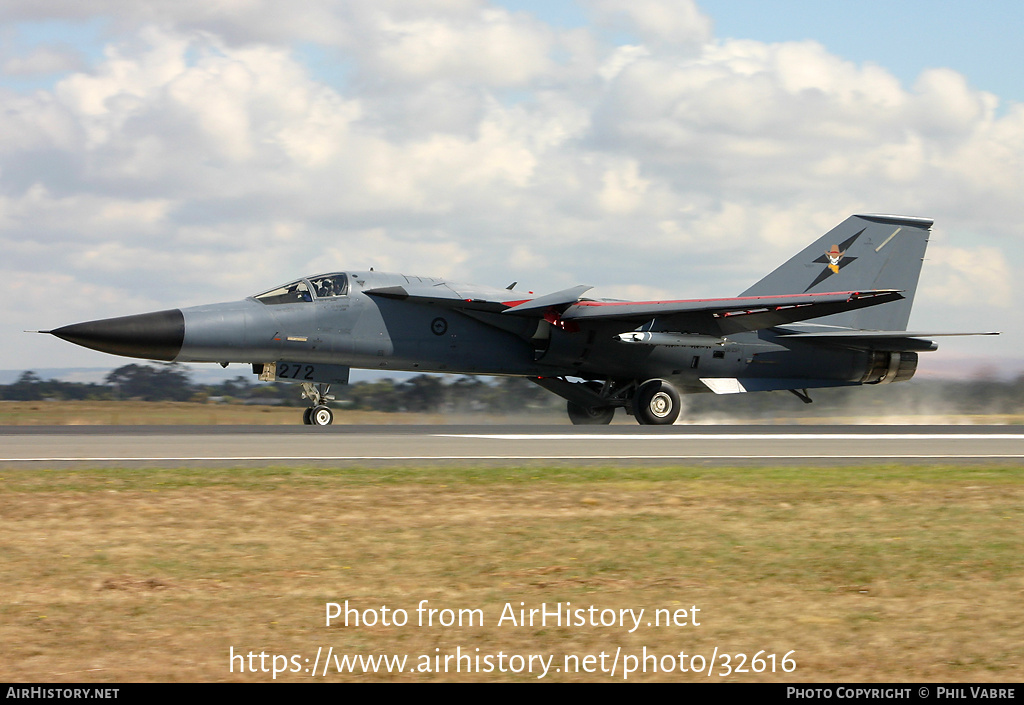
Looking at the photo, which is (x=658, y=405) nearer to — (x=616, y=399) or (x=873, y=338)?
(x=616, y=399)

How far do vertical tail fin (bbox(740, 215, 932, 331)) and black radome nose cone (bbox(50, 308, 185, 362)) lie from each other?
12.6 metres

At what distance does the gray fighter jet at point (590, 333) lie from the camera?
55.2 ft

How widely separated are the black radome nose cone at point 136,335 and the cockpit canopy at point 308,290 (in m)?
1.66

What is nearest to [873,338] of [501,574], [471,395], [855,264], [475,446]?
[855,264]

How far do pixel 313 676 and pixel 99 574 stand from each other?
80.2 inches

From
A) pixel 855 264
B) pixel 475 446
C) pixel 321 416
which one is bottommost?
pixel 475 446

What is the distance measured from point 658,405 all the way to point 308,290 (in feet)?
23.6

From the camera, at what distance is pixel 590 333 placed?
63.5 ft

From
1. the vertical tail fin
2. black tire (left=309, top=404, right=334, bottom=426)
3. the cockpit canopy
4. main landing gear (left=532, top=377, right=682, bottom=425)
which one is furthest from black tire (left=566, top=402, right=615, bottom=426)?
the cockpit canopy

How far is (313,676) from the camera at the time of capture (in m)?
3.88

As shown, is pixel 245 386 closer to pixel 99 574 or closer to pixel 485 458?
pixel 485 458

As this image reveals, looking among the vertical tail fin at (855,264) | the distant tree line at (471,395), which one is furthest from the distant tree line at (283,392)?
the vertical tail fin at (855,264)

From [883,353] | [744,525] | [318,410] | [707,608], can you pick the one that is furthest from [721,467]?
[883,353]

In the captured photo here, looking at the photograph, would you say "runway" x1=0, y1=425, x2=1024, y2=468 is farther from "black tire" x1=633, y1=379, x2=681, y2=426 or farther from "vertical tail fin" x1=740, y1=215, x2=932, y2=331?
"vertical tail fin" x1=740, y1=215, x2=932, y2=331
